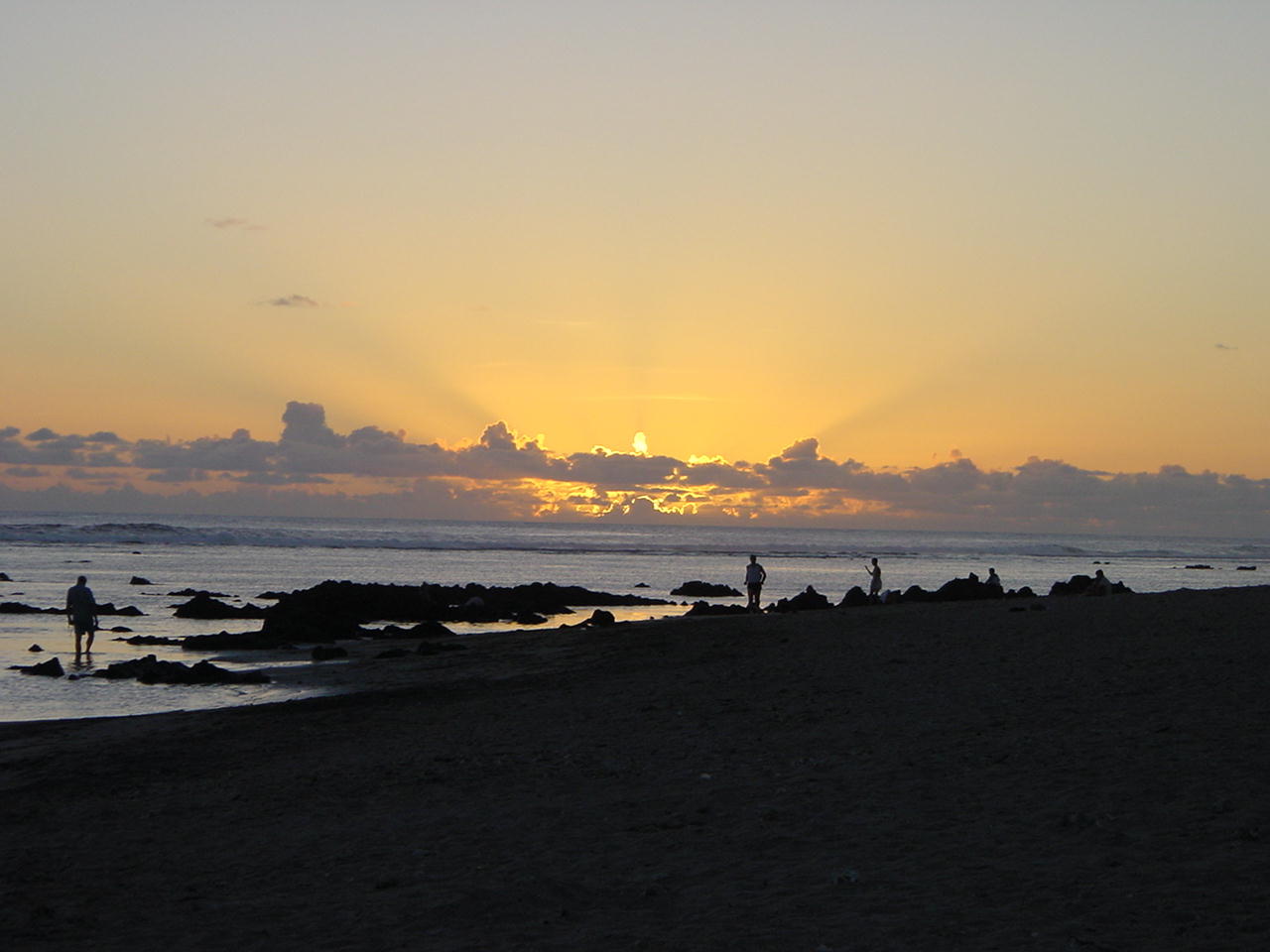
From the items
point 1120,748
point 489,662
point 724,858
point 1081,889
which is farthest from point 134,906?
point 489,662

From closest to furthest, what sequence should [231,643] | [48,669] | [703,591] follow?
1. [48,669]
2. [231,643]
3. [703,591]

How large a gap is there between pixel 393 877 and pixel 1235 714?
878 centimetres

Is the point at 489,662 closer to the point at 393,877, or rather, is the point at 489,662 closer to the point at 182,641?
the point at 182,641

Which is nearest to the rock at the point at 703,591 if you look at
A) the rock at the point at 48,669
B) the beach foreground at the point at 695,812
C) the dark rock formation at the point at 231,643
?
the dark rock formation at the point at 231,643

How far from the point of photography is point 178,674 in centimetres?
2220

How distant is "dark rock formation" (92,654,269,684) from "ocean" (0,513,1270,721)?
1.29 feet

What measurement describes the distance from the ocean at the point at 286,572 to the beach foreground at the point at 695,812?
3.95m

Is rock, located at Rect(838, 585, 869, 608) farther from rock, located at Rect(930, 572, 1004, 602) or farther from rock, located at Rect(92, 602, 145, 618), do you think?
rock, located at Rect(92, 602, 145, 618)

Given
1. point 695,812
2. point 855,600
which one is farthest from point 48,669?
point 855,600

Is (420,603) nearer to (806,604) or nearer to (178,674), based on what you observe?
(806,604)

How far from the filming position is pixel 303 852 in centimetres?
996

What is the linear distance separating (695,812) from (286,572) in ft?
Answer: 188

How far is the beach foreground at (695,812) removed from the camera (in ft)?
25.7

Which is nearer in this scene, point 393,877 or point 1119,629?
point 393,877
